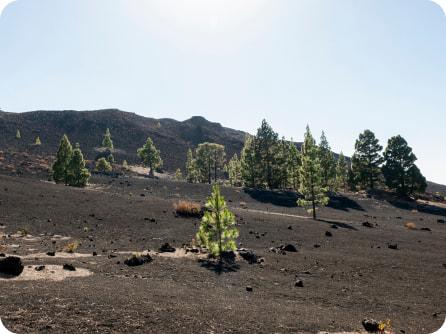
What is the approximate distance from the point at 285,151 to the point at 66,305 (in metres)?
67.3

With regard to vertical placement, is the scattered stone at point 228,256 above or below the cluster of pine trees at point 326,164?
below

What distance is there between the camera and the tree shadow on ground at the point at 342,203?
5815 cm

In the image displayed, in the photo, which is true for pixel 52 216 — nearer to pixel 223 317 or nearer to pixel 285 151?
pixel 223 317

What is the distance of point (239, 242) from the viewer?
27.8m

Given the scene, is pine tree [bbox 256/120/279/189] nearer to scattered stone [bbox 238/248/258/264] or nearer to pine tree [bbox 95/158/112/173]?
pine tree [bbox 95/158/112/173]

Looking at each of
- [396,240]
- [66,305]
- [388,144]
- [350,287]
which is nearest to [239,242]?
[350,287]

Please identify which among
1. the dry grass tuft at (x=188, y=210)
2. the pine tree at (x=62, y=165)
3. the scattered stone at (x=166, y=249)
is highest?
the pine tree at (x=62, y=165)

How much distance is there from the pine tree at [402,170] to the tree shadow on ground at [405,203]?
257 centimetres

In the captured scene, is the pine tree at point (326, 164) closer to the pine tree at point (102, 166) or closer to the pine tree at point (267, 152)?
the pine tree at point (267, 152)

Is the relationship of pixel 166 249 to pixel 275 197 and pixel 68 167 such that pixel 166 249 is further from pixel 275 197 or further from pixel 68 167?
pixel 275 197

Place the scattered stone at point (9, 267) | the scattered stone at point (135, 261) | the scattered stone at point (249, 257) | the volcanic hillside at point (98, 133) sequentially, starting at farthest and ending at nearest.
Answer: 1. the volcanic hillside at point (98, 133)
2. the scattered stone at point (249, 257)
3. the scattered stone at point (135, 261)
4. the scattered stone at point (9, 267)

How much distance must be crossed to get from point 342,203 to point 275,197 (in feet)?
36.6

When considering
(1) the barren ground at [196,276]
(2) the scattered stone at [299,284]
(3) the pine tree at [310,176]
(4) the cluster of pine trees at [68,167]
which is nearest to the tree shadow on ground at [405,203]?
(1) the barren ground at [196,276]

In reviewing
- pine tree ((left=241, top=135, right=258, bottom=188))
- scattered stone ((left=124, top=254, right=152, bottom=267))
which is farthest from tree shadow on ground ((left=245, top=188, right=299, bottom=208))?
scattered stone ((left=124, top=254, right=152, bottom=267))
